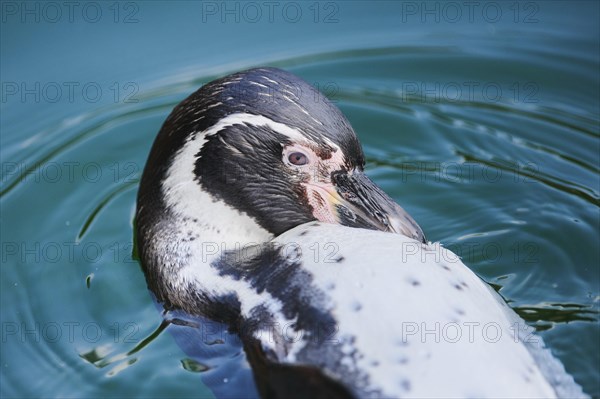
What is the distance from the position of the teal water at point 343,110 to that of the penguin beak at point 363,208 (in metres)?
0.56

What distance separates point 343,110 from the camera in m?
5.13

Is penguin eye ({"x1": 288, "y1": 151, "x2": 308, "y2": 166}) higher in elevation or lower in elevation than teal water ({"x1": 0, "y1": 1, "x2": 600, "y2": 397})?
higher

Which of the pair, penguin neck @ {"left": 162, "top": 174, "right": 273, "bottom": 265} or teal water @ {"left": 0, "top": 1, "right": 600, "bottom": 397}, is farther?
teal water @ {"left": 0, "top": 1, "right": 600, "bottom": 397}

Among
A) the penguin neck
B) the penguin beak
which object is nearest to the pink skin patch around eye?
the penguin beak

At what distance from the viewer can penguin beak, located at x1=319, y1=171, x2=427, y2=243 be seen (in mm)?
3482

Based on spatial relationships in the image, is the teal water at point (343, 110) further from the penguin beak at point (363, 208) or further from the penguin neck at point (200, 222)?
the penguin beak at point (363, 208)

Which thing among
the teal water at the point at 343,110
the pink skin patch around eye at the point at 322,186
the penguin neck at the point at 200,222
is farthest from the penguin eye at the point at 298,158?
the teal water at the point at 343,110

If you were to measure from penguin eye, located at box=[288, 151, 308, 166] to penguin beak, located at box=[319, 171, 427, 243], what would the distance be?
128 mm

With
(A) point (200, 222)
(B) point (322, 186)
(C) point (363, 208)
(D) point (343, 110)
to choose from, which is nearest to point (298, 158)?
(B) point (322, 186)

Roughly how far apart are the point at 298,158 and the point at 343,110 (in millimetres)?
1726

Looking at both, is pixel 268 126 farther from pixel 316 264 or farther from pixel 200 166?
pixel 316 264

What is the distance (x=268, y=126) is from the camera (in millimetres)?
3389

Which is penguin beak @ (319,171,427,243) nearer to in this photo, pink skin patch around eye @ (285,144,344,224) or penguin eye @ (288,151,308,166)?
pink skin patch around eye @ (285,144,344,224)

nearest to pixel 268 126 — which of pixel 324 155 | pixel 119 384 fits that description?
pixel 324 155
